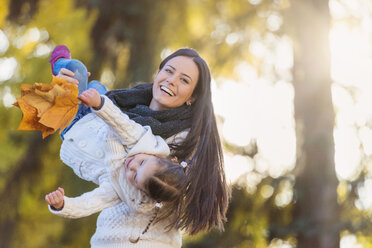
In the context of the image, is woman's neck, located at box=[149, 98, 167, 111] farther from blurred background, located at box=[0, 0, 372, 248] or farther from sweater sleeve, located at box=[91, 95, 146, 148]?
blurred background, located at box=[0, 0, 372, 248]

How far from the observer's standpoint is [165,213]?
2.78m

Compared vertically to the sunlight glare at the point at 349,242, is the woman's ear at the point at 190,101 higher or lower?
higher

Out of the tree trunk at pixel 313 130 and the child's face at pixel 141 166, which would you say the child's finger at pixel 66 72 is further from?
the tree trunk at pixel 313 130

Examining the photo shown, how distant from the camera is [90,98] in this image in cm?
237

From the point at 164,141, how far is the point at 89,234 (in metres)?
3.66

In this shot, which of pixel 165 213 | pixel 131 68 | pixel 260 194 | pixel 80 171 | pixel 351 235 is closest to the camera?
pixel 165 213

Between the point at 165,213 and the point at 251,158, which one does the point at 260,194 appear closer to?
the point at 251,158

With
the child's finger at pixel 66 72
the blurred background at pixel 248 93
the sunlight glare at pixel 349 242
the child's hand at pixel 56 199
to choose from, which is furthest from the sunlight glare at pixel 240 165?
the child's hand at pixel 56 199

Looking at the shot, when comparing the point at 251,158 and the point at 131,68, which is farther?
the point at 131,68

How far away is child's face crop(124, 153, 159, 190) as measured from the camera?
8.58ft

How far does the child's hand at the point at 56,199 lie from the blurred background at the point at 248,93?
259cm

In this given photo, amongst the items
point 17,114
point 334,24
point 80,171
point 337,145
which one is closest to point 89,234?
point 17,114

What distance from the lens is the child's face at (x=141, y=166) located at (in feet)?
8.58

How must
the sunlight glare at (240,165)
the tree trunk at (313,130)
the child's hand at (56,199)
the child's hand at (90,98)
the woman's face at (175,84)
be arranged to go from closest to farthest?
the child's hand at (90,98)
the child's hand at (56,199)
the woman's face at (175,84)
the tree trunk at (313,130)
the sunlight glare at (240,165)
